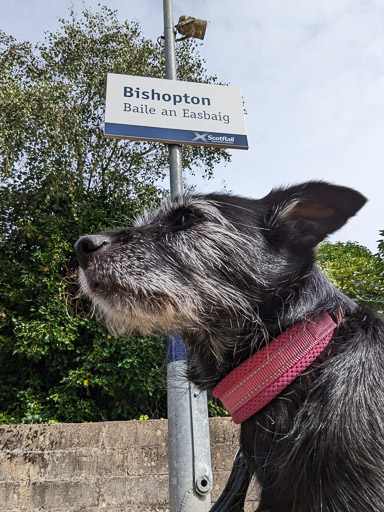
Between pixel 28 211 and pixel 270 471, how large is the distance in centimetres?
693

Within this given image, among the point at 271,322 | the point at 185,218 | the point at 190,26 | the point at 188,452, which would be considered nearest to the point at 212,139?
the point at 190,26

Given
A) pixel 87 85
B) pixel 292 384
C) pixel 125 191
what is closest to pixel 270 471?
pixel 292 384

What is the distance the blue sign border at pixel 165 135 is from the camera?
444 cm

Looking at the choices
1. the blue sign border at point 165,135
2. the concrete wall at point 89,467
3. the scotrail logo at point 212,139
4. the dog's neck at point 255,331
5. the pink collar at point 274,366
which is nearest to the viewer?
the pink collar at point 274,366

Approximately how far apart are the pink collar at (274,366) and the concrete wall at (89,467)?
2.75 meters

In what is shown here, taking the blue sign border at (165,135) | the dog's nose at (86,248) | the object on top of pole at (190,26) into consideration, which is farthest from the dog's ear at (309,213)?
the object on top of pole at (190,26)

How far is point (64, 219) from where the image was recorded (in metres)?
7.20

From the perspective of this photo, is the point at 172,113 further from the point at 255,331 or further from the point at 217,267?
the point at 255,331

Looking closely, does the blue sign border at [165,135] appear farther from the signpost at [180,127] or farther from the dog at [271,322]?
the dog at [271,322]

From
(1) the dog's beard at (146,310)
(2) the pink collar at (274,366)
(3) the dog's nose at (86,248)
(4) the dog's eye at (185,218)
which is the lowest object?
(2) the pink collar at (274,366)

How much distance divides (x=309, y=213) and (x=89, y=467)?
3227 mm

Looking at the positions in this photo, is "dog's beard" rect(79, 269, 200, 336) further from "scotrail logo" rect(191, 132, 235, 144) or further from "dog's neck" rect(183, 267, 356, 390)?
"scotrail logo" rect(191, 132, 235, 144)

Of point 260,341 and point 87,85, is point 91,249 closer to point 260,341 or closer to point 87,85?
point 260,341

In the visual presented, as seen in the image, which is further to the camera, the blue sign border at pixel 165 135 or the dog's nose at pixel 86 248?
the blue sign border at pixel 165 135
